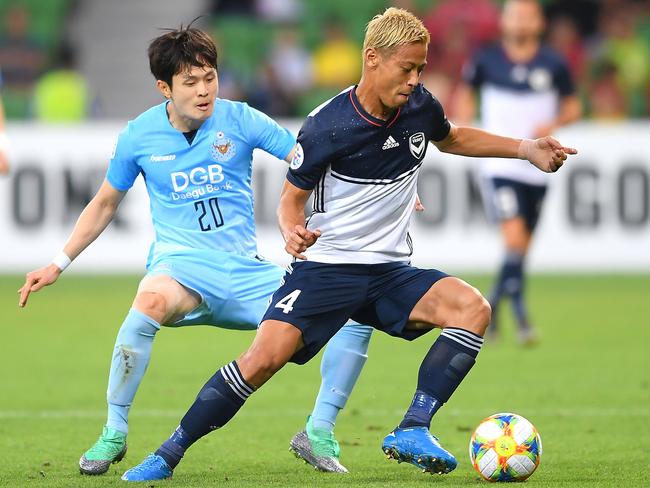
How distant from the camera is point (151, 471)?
18.7 feet

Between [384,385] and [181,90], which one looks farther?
[384,385]

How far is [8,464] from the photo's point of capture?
634 centimetres

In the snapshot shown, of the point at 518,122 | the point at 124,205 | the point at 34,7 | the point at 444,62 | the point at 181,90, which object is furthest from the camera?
the point at 34,7

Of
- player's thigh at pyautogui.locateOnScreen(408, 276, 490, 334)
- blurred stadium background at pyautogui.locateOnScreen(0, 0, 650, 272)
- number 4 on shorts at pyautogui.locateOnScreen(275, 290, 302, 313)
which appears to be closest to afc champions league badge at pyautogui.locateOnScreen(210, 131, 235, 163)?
number 4 on shorts at pyautogui.locateOnScreen(275, 290, 302, 313)

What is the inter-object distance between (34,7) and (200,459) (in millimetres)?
15376

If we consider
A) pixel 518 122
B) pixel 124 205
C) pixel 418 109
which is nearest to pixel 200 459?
pixel 418 109

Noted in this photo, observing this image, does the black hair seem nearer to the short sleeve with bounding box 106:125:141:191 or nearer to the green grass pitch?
the short sleeve with bounding box 106:125:141:191

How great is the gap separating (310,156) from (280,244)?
1039 centimetres

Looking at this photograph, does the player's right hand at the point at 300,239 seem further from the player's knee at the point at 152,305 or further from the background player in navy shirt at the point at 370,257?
the player's knee at the point at 152,305

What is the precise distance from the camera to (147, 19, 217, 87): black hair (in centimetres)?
629

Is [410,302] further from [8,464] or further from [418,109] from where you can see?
[8,464]

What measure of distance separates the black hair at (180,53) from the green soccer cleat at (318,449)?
→ 1.70 m

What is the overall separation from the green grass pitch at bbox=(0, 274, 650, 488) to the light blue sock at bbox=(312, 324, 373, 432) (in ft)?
0.82

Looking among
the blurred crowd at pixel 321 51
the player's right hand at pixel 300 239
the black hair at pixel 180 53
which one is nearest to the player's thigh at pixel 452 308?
the player's right hand at pixel 300 239
